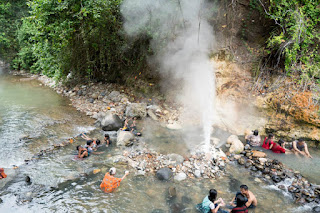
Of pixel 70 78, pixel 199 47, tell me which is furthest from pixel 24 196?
pixel 70 78

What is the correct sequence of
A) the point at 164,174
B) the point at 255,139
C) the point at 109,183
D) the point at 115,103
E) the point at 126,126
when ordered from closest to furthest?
the point at 109,183, the point at 164,174, the point at 255,139, the point at 126,126, the point at 115,103

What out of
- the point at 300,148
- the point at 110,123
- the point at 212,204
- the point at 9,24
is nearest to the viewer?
the point at 212,204

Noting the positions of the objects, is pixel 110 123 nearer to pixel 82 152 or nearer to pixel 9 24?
pixel 82 152

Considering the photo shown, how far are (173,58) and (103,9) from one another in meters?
3.64

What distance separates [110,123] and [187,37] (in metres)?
4.95

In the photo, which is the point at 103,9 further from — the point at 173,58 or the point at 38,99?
the point at 38,99

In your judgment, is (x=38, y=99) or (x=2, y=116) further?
(x=38, y=99)

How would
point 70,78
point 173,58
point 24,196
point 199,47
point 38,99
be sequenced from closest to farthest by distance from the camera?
point 24,196 → point 199,47 → point 173,58 → point 38,99 → point 70,78

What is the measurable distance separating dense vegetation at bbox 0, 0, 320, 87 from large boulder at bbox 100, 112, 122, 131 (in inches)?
143

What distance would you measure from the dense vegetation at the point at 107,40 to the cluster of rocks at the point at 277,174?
3273 millimetres

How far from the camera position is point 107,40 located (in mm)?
10367

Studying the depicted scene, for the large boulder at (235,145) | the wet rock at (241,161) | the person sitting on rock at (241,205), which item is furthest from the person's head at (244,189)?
the large boulder at (235,145)

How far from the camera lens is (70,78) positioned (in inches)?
517

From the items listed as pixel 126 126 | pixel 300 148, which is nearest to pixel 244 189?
pixel 300 148
